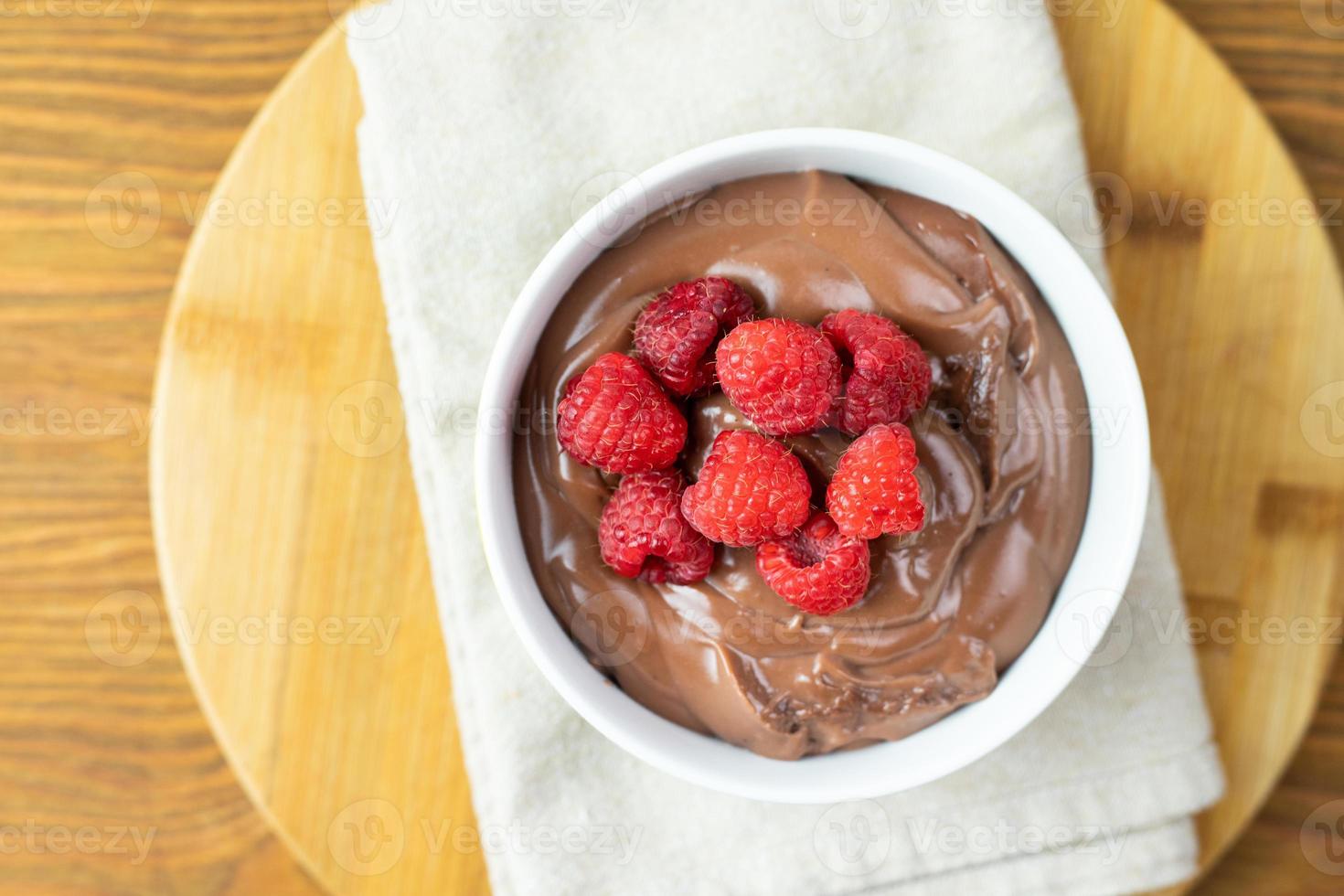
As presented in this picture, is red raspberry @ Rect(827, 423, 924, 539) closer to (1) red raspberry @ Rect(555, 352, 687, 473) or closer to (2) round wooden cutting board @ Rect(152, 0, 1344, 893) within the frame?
(1) red raspberry @ Rect(555, 352, 687, 473)

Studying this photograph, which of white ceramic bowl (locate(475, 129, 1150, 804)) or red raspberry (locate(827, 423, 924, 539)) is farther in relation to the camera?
white ceramic bowl (locate(475, 129, 1150, 804))

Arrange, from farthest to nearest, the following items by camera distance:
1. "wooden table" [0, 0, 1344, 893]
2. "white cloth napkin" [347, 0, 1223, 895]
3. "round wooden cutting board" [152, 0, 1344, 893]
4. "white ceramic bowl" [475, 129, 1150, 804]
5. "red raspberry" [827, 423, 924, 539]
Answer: "wooden table" [0, 0, 1344, 893] < "round wooden cutting board" [152, 0, 1344, 893] < "white cloth napkin" [347, 0, 1223, 895] < "white ceramic bowl" [475, 129, 1150, 804] < "red raspberry" [827, 423, 924, 539]

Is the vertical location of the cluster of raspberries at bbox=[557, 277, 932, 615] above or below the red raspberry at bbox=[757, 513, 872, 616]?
above

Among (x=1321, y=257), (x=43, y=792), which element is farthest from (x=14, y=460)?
(x=1321, y=257)

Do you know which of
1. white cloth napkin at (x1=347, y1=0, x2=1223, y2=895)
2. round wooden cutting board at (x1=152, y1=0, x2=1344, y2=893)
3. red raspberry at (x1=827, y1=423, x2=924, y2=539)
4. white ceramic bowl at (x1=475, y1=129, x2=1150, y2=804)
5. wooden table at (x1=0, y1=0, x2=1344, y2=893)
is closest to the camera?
red raspberry at (x1=827, y1=423, x2=924, y2=539)

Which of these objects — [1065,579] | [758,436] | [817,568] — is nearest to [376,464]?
[758,436]

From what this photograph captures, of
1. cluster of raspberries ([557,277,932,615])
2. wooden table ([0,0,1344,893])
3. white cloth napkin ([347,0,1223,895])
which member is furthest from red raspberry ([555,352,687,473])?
wooden table ([0,0,1344,893])

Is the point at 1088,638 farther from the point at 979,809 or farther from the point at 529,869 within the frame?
the point at 529,869
